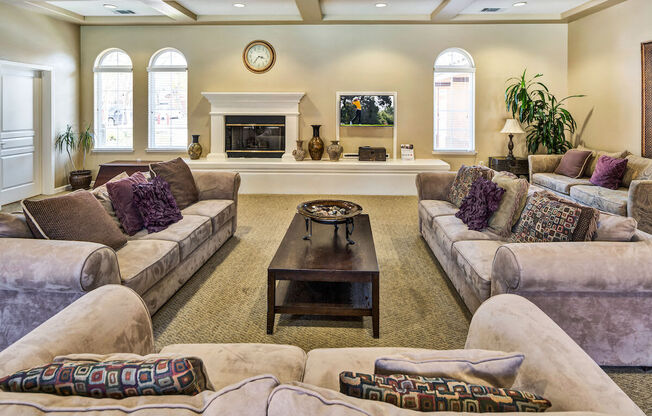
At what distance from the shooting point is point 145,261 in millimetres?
2742

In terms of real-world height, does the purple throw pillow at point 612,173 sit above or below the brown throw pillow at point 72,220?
above

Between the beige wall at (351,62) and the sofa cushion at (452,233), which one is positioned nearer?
the sofa cushion at (452,233)

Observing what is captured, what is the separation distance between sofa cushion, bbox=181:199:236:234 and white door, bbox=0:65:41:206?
395 centimetres

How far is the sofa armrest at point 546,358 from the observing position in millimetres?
1039

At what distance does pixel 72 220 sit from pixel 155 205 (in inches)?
38.3

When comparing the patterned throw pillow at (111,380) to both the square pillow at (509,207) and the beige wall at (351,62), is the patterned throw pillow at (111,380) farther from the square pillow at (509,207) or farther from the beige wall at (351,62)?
the beige wall at (351,62)

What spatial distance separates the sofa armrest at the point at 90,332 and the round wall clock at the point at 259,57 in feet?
22.1

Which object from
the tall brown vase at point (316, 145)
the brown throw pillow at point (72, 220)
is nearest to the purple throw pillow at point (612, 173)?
the tall brown vase at point (316, 145)

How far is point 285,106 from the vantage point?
7805 millimetres

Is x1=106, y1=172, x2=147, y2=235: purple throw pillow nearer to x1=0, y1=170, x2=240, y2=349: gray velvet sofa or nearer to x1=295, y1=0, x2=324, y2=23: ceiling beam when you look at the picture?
x1=0, y1=170, x2=240, y2=349: gray velvet sofa

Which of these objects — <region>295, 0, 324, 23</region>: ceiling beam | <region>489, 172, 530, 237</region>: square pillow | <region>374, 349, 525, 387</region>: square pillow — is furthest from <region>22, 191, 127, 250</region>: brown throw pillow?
<region>295, 0, 324, 23</region>: ceiling beam

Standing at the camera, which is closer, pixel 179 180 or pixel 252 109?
pixel 179 180

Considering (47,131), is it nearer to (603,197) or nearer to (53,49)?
(53,49)

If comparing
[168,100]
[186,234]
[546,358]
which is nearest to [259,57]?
[168,100]
